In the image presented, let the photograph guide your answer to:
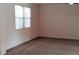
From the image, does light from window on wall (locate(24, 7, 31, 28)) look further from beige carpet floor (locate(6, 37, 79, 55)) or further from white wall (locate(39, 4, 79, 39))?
white wall (locate(39, 4, 79, 39))

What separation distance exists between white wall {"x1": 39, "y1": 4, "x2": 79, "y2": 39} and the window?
1.36m

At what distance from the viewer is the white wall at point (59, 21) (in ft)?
23.1

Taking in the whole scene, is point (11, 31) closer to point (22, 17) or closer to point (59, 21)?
point (22, 17)

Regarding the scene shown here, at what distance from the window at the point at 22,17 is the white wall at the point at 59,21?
1.36m

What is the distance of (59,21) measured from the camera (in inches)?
289

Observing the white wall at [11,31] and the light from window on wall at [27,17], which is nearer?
the white wall at [11,31]

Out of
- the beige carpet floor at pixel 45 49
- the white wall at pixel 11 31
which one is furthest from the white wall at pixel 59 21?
the beige carpet floor at pixel 45 49

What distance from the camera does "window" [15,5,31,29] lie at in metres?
5.51

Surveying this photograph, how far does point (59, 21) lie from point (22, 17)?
2.30 m

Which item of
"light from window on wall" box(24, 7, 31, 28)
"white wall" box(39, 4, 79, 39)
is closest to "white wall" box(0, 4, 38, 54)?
"light from window on wall" box(24, 7, 31, 28)

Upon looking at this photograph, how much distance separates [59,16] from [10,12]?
10.4ft

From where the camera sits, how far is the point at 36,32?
24.8ft

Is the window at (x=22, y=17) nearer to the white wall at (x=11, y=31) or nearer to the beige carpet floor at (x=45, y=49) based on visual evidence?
the white wall at (x=11, y=31)
